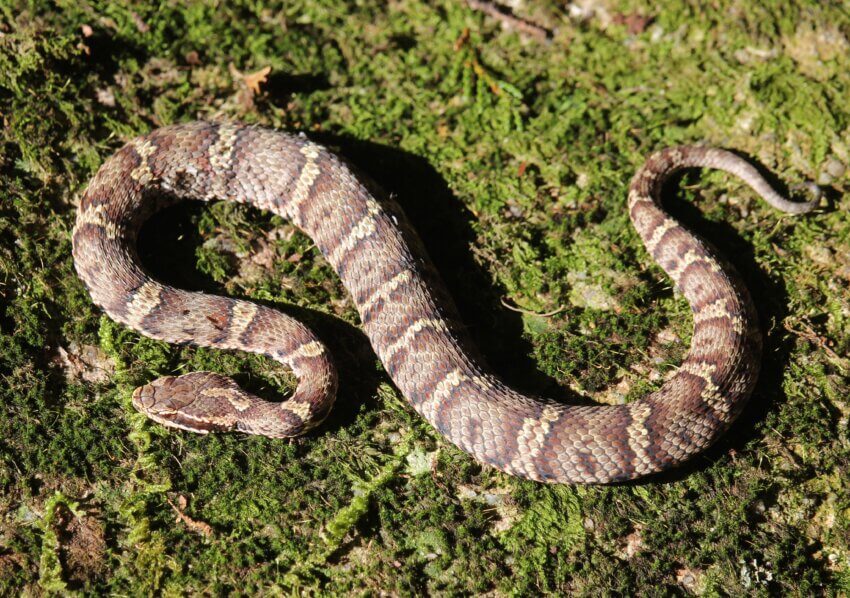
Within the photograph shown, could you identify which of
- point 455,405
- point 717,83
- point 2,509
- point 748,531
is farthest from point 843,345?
point 2,509

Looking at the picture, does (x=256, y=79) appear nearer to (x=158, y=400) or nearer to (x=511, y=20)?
(x=511, y=20)

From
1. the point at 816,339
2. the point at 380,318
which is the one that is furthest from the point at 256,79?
the point at 816,339

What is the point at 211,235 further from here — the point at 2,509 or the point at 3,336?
the point at 2,509

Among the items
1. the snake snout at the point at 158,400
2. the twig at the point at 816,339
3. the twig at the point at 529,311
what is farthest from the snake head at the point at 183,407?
the twig at the point at 816,339

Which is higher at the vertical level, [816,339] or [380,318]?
[816,339]

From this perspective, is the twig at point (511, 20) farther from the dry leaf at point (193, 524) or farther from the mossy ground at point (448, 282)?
the dry leaf at point (193, 524)

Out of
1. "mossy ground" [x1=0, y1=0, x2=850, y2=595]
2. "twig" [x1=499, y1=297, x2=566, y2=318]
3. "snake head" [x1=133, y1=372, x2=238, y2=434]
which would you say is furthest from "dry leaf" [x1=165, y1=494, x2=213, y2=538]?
"twig" [x1=499, y1=297, x2=566, y2=318]

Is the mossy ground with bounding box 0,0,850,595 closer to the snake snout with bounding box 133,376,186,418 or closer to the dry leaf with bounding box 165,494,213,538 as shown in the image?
the dry leaf with bounding box 165,494,213,538
